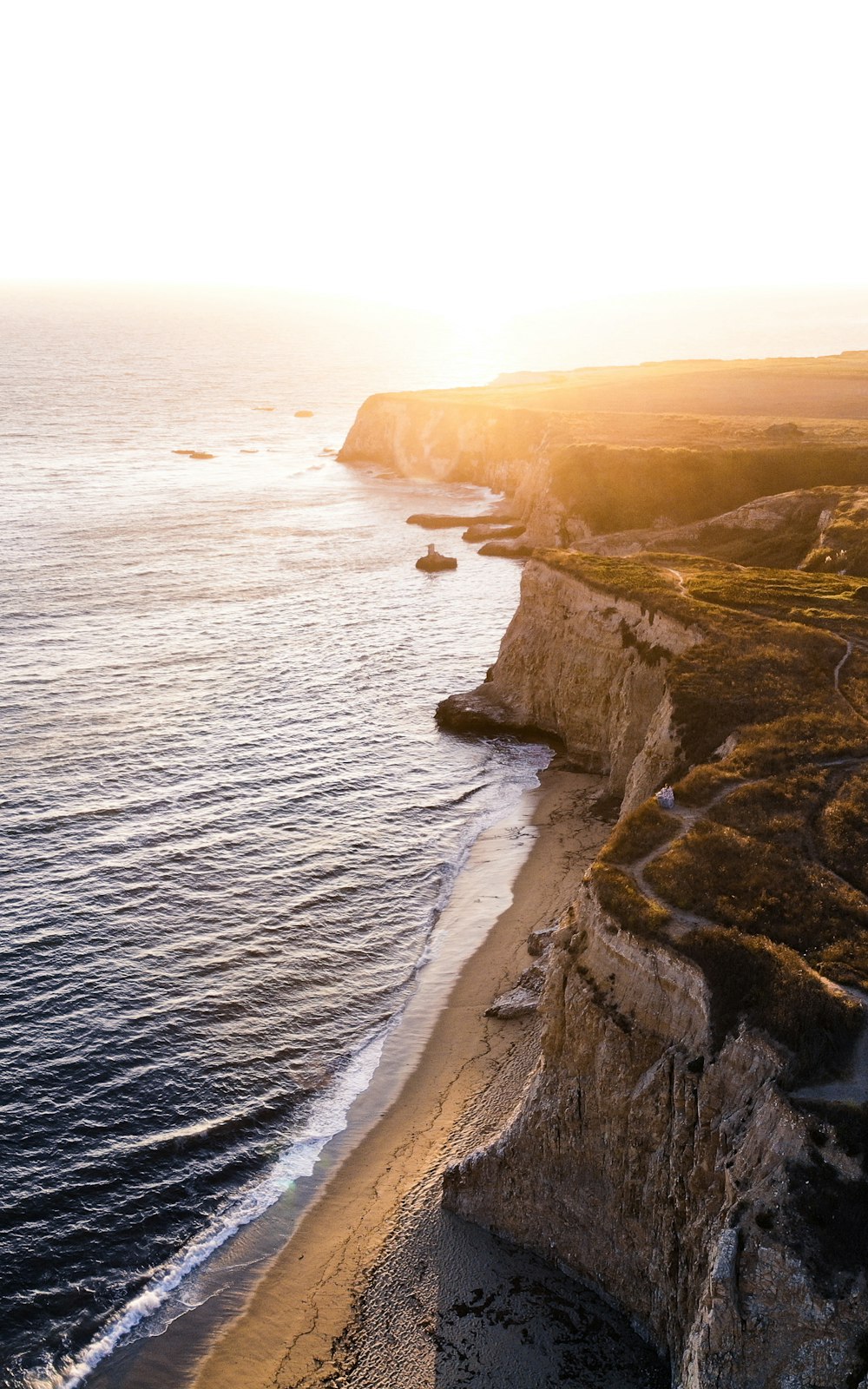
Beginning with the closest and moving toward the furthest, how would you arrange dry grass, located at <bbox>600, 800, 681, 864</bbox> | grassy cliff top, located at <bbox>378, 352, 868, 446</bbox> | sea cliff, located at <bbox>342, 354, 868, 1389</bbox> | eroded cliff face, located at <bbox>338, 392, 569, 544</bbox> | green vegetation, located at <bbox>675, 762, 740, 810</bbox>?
sea cliff, located at <bbox>342, 354, 868, 1389</bbox> < dry grass, located at <bbox>600, 800, 681, 864</bbox> < green vegetation, located at <bbox>675, 762, 740, 810</bbox> < grassy cliff top, located at <bbox>378, 352, 868, 446</bbox> < eroded cliff face, located at <bbox>338, 392, 569, 544</bbox>

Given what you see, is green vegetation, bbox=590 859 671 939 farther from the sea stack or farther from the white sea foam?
the sea stack

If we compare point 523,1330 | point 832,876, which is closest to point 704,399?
point 832,876

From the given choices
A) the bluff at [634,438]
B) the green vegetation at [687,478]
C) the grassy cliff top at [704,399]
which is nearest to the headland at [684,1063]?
the green vegetation at [687,478]

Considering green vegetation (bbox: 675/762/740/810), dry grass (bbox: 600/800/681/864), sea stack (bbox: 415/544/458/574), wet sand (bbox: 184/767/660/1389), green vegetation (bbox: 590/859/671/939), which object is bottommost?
wet sand (bbox: 184/767/660/1389)

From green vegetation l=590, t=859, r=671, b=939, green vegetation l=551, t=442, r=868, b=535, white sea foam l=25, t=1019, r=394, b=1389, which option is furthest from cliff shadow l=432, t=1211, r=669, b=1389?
green vegetation l=551, t=442, r=868, b=535

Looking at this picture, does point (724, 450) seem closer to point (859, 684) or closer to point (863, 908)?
point (859, 684)

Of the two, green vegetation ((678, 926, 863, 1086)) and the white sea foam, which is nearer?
green vegetation ((678, 926, 863, 1086))

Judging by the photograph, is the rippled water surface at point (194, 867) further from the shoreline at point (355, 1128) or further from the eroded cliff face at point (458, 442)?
the eroded cliff face at point (458, 442)

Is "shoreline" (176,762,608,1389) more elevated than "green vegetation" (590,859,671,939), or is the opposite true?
"green vegetation" (590,859,671,939)
